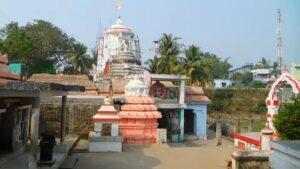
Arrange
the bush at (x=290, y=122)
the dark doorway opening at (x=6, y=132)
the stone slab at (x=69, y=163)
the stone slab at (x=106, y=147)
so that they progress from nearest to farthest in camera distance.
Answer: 1. the bush at (x=290, y=122)
2. the stone slab at (x=69, y=163)
3. the dark doorway opening at (x=6, y=132)
4. the stone slab at (x=106, y=147)

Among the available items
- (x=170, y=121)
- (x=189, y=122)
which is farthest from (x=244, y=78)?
(x=170, y=121)

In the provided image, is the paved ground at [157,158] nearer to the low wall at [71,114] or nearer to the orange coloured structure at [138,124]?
the orange coloured structure at [138,124]

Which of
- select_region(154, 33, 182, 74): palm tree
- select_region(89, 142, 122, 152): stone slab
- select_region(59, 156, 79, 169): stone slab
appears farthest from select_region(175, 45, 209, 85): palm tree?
select_region(59, 156, 79, 169): stone slab

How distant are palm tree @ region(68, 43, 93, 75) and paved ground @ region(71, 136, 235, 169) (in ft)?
100

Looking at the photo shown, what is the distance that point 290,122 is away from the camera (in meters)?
11.9

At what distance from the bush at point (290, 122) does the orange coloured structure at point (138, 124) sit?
8188 mm

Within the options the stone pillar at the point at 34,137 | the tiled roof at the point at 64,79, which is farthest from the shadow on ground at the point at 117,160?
the tiled roof at the point at 64,79

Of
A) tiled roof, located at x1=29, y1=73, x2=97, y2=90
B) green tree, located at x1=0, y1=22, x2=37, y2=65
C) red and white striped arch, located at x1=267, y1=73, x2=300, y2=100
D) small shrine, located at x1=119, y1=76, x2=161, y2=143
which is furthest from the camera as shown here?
green tree, located at x1=0, y1=22, x2=37, y2=65

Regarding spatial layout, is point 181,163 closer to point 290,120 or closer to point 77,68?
point 290,120

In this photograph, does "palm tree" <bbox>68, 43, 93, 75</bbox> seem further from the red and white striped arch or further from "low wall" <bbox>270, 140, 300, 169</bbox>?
"low wall" <bbox>270, 140, 300, 169</bbox>

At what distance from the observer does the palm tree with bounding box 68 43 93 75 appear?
150 feet

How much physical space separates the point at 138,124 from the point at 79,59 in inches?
1127

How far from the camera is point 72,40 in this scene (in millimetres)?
49812

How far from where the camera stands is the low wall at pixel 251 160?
37.8ft
